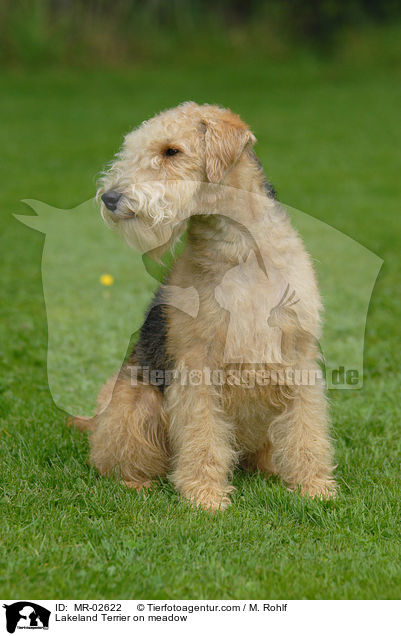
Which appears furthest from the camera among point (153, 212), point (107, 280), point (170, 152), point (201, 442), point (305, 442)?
point (107, 280)

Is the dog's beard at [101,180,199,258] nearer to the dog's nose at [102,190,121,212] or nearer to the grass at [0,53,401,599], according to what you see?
the dog's nose at [102,190,121,212]

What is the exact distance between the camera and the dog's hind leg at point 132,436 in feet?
13.2

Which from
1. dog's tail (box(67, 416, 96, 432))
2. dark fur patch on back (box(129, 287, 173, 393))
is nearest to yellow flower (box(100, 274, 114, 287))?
dog's tail (box(67, 416, 96, 432))

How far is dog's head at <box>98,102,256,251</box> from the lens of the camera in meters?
3.55

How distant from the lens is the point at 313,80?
65.0 feet

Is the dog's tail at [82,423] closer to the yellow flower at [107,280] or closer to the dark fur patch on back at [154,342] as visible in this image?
the dark fur patch on back at [154,342]

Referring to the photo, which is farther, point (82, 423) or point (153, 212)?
point (82, 423)

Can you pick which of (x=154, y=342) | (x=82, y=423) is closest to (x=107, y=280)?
(x=82, y=423)

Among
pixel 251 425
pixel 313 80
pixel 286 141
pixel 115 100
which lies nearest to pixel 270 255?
pixel 251 425

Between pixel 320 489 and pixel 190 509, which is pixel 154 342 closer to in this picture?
pixel 190 509

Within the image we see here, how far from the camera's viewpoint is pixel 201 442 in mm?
3838
